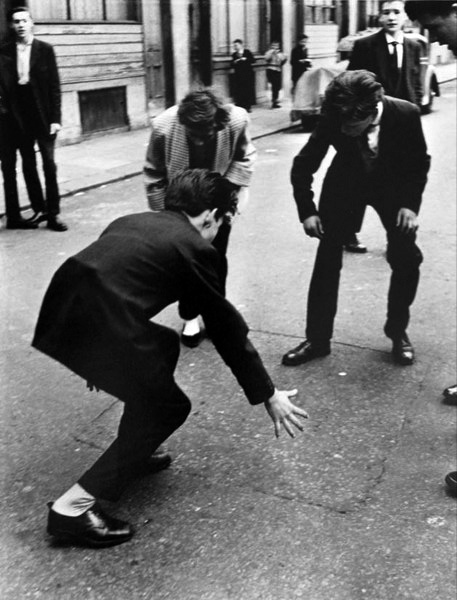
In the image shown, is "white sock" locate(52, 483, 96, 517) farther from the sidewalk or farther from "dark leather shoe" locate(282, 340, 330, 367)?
the sidewalk

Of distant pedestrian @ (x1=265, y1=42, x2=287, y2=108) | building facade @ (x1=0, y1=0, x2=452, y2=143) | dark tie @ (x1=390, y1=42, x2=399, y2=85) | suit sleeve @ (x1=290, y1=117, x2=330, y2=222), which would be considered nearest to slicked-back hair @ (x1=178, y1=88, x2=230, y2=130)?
suit sleeve @ (x1=290, y1=117, x2=330, y2=222)

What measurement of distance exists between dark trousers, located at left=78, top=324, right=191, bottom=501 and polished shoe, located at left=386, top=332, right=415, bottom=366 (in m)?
2.05

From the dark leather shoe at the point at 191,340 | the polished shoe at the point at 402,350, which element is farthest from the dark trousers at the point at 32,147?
the polished shoe at the point at 402,350

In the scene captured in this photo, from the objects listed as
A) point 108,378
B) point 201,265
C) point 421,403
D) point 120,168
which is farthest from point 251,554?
point 120,168

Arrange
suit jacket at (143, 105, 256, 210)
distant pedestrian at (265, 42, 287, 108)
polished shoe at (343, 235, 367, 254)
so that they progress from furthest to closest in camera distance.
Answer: distant pedestrian at (265, 42, 287, 108) → polished shoe at (343, 235, 367, 254) → suit jacket at (143, 105, 256, 210)

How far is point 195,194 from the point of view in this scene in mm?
2914

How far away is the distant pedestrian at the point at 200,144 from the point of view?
13.8ft

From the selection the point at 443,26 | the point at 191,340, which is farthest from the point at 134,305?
the point at 191,340

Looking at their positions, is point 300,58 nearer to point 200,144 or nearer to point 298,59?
point 298,59

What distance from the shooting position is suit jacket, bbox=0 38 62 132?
754 cm

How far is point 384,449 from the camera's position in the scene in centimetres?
375

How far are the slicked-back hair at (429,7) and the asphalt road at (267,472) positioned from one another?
1.87m

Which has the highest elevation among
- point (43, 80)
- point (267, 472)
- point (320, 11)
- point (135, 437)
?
point (320, 11)

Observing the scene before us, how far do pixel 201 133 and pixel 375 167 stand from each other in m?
0.96
